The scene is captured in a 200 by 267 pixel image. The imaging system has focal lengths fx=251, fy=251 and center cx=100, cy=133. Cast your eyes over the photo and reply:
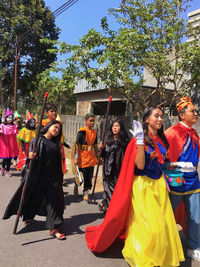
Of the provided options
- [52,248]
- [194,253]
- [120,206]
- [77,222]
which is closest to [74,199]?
[77,222]

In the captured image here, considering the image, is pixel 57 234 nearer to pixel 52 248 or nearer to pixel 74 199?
pixel 52 248

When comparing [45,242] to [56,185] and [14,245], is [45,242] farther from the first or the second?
[56,185]

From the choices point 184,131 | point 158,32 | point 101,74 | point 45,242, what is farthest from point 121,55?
point 45,242

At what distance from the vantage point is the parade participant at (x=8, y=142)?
24.8 ft

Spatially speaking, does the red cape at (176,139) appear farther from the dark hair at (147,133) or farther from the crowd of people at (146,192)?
the dark hair at (147,133)

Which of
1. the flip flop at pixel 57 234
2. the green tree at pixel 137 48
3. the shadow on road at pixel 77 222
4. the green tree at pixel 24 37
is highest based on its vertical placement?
the green tree at pixel 24 37

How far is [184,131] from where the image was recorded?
3258mm

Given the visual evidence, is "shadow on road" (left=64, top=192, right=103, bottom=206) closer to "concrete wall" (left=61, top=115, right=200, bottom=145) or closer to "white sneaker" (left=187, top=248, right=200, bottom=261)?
"white sneaker" (left=187, top=248, right=200, bottom=261)

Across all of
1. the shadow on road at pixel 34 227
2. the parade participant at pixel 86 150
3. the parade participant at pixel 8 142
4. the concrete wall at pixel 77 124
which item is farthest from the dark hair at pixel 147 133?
the concrete wall at pixel 77 124

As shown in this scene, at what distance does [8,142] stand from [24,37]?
486 inches

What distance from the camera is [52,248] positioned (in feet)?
10.8

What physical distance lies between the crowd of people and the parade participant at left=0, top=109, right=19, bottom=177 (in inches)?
153

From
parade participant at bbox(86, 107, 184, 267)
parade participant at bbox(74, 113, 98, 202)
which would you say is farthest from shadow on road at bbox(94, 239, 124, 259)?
parade participant at bbox(74, 113, 98, 202)

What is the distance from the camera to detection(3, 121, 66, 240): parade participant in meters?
3.65
